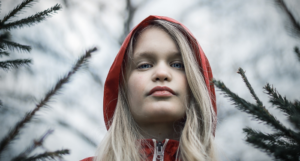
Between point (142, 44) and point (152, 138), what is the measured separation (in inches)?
32.4

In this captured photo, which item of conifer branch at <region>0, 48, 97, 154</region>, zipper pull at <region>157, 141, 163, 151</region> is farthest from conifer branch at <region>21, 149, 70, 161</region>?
zipper pull at <region>157, 141, 163, 151</region>

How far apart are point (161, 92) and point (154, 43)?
473 mm

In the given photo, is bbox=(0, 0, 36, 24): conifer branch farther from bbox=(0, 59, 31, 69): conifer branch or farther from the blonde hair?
the blonde hair

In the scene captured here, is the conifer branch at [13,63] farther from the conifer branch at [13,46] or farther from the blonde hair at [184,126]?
the blonde hair at [184,126]

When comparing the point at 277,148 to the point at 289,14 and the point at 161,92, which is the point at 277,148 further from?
the point at 161,92

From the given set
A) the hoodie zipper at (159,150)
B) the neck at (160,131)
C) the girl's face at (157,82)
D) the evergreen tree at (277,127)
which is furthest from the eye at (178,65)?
the evergreen tree at (277,127)

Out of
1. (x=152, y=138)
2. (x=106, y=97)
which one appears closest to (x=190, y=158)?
(x=152, y=138)

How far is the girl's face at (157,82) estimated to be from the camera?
5.98 feet

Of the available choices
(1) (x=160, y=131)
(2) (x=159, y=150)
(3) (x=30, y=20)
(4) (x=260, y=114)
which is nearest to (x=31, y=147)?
(3) (x=30, y=20)

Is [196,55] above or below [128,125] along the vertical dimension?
above

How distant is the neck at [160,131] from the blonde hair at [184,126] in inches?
2.4

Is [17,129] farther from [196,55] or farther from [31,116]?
[196,55]

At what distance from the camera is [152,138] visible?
6.41ft

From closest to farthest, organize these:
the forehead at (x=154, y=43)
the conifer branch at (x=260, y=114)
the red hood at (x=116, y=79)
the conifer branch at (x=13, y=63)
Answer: the conifer branch at (x=260, y=114)
the conifer branch at (x=13, y=63)
the forehead at (x=154, y=43)
the red hood at (x=116, y=79)
